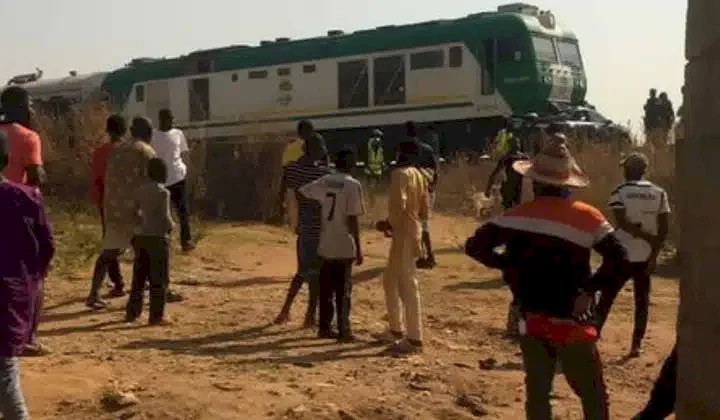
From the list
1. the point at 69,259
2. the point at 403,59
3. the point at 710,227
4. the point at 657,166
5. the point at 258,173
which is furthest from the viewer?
the point at 403,59

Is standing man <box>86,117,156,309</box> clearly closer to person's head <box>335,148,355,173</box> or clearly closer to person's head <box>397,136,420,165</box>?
person's head <box>335,148,355,173</box>

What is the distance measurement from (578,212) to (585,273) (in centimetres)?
27

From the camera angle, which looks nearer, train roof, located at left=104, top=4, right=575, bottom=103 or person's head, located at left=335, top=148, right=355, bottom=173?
person's head, located at left=335, top=148, right=355, bottom=173

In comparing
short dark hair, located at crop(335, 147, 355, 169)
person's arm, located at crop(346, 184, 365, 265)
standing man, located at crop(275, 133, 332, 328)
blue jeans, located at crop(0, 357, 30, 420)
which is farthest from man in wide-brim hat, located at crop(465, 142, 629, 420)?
standing man, located at crop(275, 133, 332, 328)

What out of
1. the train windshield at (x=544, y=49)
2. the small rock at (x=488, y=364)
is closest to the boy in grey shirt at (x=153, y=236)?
the small rock at (x=488, y=364)

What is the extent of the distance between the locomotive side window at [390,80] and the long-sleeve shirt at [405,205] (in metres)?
17.4

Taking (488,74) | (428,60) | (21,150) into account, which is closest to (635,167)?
(21,150)

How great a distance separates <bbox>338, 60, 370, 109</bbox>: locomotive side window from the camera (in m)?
26.5

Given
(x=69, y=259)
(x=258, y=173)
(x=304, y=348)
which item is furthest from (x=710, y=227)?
(x=258, y=173)

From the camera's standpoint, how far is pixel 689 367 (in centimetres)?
456

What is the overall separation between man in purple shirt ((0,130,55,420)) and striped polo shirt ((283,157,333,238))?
142 inches

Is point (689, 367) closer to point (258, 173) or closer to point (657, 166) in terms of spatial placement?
point (258, 173)

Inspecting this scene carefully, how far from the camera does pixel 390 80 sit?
26.1 metres

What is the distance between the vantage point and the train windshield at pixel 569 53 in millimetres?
26797
